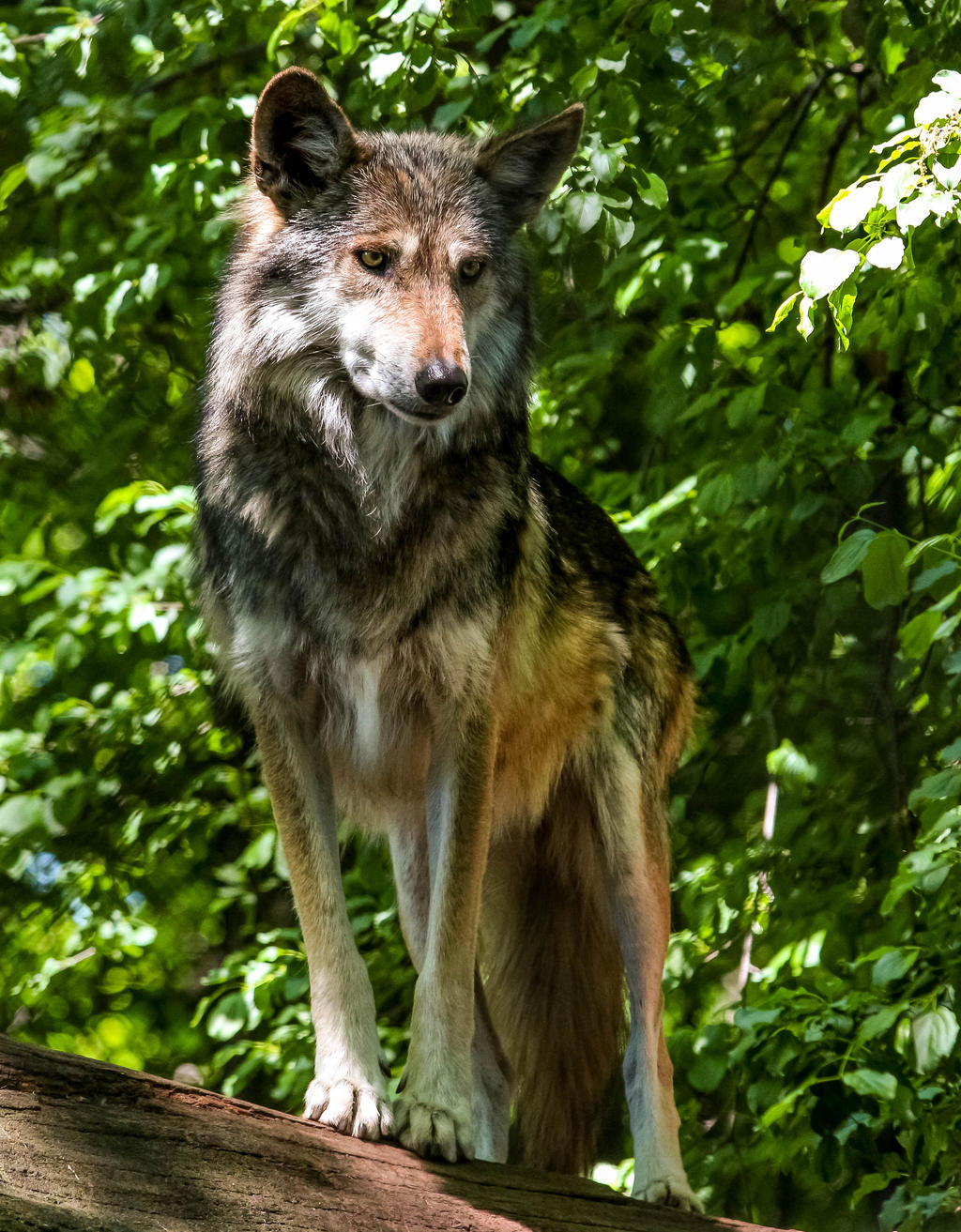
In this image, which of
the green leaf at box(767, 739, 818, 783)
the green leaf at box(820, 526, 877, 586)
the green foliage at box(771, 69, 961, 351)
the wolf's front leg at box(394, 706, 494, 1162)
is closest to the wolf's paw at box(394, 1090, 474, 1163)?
Answer: the wolf's front leg at box(394, 706, 494, 1162)

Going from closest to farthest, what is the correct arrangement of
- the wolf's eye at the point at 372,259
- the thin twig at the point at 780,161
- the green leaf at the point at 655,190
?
1. the wolf's eye at the point at 372,259
2. the green leaf at the point at 655,190
3. the thin twig at the point at 780,161

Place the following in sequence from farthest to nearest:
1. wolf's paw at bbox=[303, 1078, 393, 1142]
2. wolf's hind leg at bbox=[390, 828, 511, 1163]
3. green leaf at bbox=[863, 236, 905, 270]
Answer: wolf's hind leg at bbox=[390, 828, 511, 1163], wolf's paw at bbox=[303, 1078, 393, 1142], green leaf at bbox=[863, 236, 905, 270]

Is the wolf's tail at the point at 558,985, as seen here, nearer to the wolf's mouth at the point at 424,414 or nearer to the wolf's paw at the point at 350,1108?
the wolf's paw at the point at 350,1108

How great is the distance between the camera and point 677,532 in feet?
15.8

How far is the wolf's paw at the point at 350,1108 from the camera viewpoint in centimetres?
302

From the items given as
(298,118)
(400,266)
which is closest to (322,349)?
(400,266)

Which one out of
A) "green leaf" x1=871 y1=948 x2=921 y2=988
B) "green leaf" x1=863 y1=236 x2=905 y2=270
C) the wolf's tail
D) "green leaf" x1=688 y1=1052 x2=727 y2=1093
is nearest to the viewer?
"green leaf" x1=863 y1=236 x2=905 y2=270

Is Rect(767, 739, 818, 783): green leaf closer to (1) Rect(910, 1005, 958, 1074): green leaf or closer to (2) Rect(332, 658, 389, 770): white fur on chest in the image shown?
(1) Rect(910, 1005, 958, 1074): green leaf

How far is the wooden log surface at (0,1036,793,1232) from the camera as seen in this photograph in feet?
7.64

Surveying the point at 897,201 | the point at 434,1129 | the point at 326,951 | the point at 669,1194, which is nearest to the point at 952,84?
the point at 897,201

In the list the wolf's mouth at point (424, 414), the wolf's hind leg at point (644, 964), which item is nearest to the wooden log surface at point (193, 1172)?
the wolf's hind leg at point (644, 964)

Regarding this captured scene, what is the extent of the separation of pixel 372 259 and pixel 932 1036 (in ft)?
7.24

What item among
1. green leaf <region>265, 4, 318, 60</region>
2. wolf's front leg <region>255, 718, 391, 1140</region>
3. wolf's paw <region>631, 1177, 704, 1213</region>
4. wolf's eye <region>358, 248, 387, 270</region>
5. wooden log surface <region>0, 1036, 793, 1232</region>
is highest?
green leaf <region>265, 4, 318, 60</region>

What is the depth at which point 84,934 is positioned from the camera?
18.8 ft
